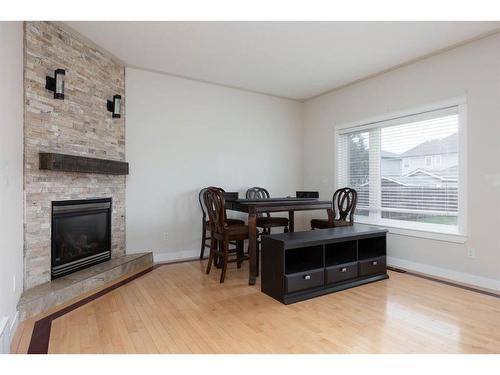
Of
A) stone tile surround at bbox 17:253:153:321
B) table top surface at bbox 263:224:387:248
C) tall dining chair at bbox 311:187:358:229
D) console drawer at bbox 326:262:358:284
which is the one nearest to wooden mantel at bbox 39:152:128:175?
stone tile surround at bbox 17:253:153:321

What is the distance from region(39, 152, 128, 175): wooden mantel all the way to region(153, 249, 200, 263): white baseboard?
49.9 inches

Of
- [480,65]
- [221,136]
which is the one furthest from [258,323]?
[480,65]

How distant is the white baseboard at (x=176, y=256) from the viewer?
13.5 feet

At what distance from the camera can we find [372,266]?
3291 millimetres

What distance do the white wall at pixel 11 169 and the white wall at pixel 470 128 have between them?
409cm

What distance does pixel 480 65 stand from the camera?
10.2 feet

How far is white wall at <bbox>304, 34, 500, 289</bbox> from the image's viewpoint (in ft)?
9.92

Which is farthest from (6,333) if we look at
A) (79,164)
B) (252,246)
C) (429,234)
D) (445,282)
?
(429,234)

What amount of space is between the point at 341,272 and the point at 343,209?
1.87 meters

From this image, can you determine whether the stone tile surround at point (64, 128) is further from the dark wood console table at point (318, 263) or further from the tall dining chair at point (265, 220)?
the dark wood console table at point (318, 263)

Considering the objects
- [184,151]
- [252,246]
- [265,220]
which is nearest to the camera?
[252,246]

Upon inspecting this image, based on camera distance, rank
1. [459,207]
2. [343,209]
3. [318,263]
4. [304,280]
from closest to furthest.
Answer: [304,280] → [318,263] → [459,207] → [343,209]

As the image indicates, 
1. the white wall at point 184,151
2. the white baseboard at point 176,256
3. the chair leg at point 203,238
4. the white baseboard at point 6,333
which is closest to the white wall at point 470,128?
the white wall at point 184,151

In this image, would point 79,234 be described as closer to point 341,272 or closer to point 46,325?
point 46,325
